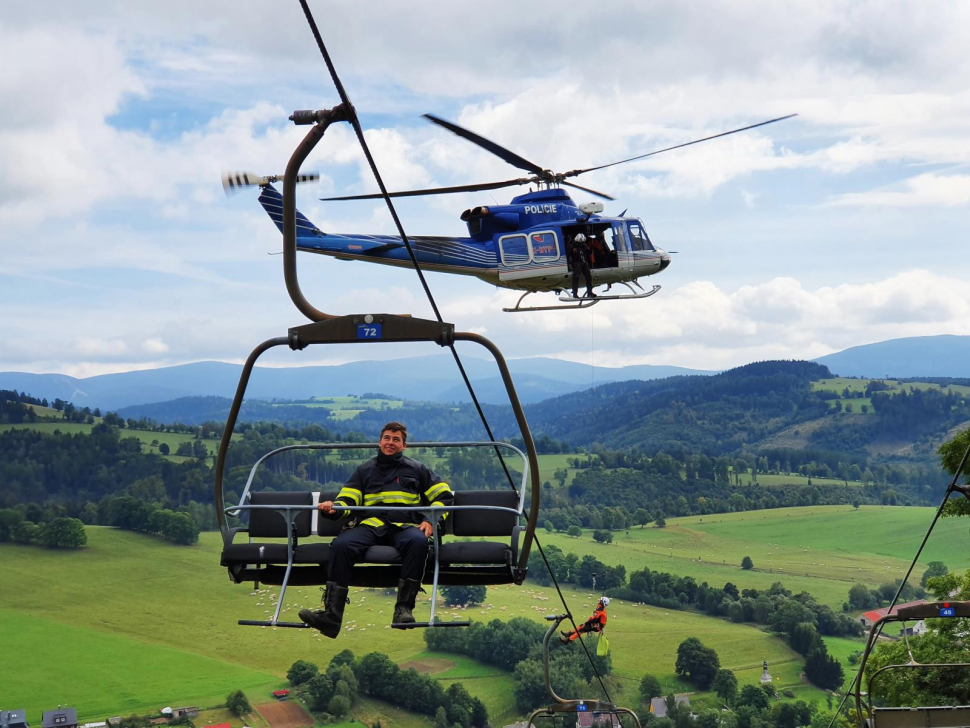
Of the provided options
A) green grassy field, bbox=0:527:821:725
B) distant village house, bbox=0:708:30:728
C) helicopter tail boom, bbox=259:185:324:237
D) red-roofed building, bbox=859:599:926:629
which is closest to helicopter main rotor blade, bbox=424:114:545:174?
helicopter tail boom, bbox=259:185:324:237

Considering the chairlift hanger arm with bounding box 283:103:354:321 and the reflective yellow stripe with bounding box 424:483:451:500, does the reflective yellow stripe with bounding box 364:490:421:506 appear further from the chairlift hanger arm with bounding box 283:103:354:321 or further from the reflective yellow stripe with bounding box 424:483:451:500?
the chairlift hanger arm with bounding box 283:103:354:321

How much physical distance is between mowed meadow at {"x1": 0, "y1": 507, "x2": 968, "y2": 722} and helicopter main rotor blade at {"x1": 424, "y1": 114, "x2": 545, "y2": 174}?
290ft

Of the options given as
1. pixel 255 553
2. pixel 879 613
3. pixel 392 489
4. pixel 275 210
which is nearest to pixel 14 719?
pixel 879 613

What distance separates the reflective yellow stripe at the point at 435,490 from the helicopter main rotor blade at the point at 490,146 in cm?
1860

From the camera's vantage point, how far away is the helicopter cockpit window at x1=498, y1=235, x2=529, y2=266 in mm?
33094

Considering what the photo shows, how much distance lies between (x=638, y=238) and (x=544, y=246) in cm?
280

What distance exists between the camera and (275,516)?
393 inches

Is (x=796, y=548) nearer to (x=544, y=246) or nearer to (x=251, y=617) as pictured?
(x=251, y=617)

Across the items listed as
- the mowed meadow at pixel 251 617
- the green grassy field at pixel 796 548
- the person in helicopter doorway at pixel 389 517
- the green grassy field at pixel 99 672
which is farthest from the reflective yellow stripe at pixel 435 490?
the green grassy field at pixel 796 548

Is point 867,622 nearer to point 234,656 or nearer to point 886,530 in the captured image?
point 886,530

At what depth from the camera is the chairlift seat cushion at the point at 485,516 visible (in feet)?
30.5

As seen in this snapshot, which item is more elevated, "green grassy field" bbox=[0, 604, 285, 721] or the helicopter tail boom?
the helicopter tail boom

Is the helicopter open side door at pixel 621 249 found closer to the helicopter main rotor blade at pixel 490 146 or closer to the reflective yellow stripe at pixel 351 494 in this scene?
the helicopter main rotor blade at pixel 490 146

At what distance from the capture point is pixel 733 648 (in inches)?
5271
